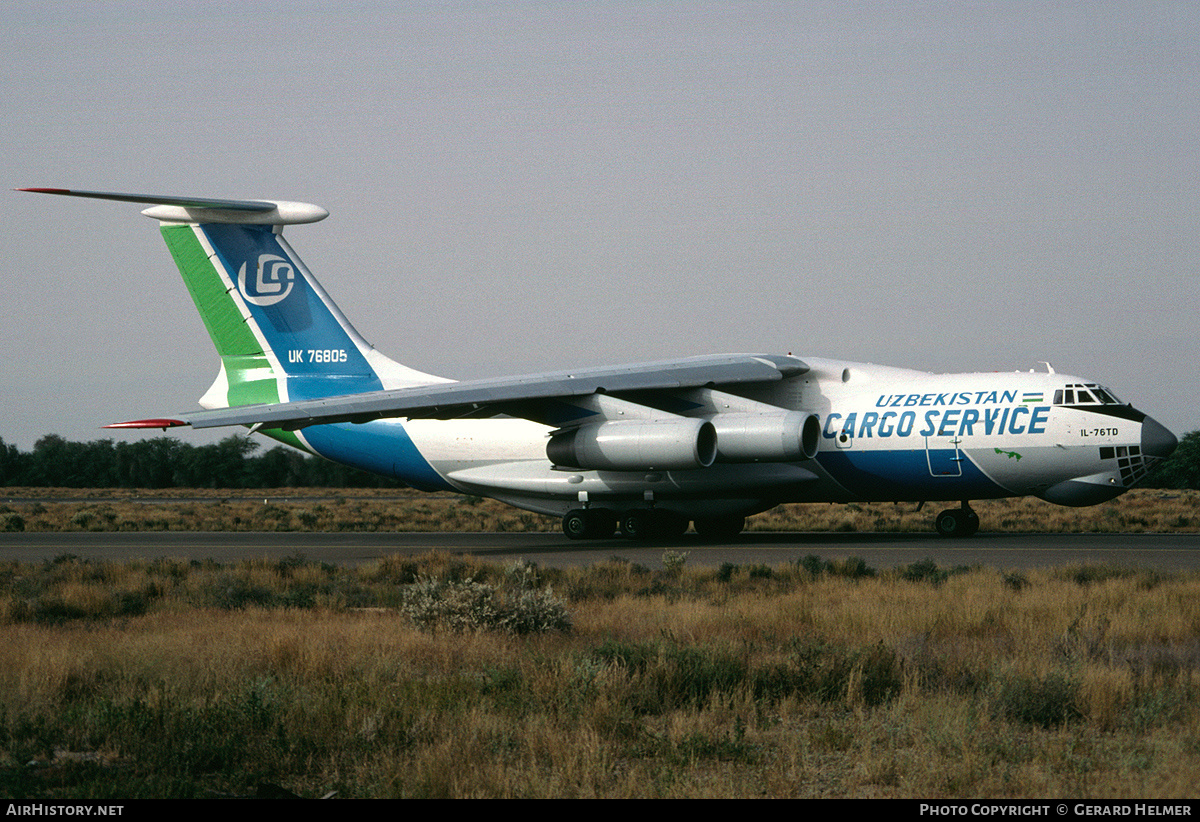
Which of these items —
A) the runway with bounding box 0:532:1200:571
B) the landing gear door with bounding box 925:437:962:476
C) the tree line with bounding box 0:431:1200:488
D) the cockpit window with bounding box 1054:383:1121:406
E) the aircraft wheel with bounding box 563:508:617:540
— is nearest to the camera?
the runway with bounding box 0:532:1200:571

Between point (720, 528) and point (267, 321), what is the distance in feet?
33.1

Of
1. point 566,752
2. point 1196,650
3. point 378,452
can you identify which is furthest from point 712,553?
point 566,752

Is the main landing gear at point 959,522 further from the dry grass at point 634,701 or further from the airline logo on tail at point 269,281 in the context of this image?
the airline logo on tail at point 269,281

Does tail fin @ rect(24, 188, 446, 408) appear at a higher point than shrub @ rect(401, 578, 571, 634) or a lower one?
higher

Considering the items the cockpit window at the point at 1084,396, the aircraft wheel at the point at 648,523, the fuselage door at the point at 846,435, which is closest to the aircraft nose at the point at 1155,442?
the cockpit window at the point at 1084,396

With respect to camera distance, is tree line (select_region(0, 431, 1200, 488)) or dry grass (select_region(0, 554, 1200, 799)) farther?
tree line (select_region(0, 431, 1200, 488))

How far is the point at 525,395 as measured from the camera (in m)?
18.8

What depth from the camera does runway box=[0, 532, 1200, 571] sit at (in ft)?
50.7

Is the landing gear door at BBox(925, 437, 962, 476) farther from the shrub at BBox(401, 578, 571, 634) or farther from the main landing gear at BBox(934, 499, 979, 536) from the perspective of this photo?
the shrub at BBox(401, 578, 571, 634)

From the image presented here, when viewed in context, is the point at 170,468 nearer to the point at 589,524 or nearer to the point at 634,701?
the point at 589,524

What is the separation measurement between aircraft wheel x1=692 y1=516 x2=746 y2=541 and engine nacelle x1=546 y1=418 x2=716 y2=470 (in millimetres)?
2760

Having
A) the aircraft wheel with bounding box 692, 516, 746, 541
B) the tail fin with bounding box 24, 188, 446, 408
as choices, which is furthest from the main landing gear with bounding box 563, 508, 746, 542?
the tail fin with bounding box 24, 188, 446, 408

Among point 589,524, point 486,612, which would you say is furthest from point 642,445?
point 486,612

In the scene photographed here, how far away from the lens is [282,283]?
23031 millimetres
